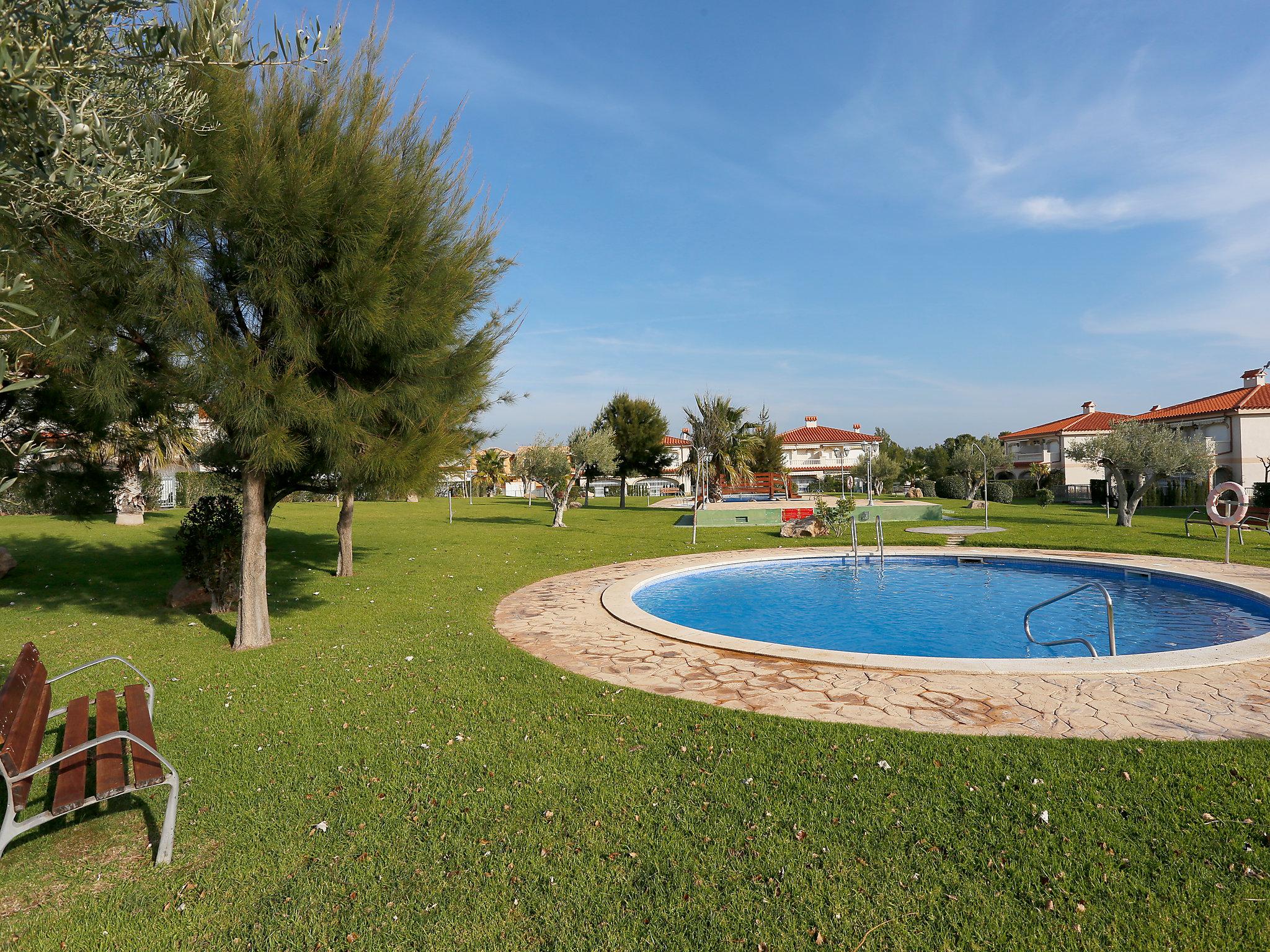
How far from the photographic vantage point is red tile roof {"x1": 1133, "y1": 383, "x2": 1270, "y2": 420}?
39519 millimetres

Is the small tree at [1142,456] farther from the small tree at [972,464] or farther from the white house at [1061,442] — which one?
the white house at [1061,442]

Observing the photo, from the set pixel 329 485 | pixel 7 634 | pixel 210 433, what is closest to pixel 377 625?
pixel 329 485

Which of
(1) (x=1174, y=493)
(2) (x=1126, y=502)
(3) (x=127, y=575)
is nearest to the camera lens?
(3) (x=127, y=575)

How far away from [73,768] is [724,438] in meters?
37.5

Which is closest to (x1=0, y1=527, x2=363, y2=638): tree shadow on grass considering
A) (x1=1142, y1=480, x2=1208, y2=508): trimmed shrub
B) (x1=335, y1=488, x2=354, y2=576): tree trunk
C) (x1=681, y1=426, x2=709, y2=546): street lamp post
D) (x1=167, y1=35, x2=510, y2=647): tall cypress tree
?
(x1=335, y1=488, x2=354, y2=576): tree trunk

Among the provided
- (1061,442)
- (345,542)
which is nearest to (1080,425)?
(1061,442)

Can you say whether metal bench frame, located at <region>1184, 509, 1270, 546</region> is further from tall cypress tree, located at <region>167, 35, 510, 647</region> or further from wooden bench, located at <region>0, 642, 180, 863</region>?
wooden bench, located at <region>0, 642, 180, 863</region>

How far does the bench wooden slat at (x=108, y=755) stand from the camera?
384cm

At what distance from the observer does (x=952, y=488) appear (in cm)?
5091

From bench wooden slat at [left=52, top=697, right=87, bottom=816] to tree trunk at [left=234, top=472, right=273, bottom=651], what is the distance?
3.98 m

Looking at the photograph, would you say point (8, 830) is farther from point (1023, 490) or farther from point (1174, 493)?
point (1023, 490)

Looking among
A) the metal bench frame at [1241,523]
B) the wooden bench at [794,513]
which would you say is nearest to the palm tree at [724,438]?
the wooden bench at [794,513]

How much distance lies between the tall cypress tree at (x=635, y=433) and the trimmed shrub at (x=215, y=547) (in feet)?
109

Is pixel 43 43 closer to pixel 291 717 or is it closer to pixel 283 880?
pixel 283 880
